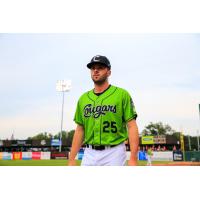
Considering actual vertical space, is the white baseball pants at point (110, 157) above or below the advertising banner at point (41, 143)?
below

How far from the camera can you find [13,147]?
29.8m

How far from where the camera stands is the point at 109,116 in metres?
2.11

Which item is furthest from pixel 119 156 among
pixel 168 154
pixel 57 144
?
pixel 57 144

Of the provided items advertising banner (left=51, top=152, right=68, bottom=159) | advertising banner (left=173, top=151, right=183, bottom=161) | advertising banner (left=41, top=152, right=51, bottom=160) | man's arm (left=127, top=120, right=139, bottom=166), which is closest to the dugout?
advertising banner (left=173, top=151, right=183, bottom=161)

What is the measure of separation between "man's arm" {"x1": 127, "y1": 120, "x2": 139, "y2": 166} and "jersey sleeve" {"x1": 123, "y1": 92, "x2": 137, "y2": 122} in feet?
0.12

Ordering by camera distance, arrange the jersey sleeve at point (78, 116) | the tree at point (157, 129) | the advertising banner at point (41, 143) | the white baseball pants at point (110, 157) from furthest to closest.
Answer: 1. the tree at point (157, 129)
2. the advertising banner at point (41, 143)
3. the jersey sleeve at point (78, 116)
4. the white baseball pants at point (110, 157)

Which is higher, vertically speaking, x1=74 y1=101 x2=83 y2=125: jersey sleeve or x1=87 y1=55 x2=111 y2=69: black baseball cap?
x1=87 y1=55 x2=111 y2=69: black baseball cap

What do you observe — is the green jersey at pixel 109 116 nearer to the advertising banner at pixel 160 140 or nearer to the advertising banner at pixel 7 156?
the advertising banner at pixel 7 156

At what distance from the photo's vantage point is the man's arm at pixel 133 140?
202cm

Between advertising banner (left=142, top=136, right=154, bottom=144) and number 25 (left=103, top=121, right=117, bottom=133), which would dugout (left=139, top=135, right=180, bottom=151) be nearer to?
advertising banner (left=142, top=136, right=154, bottom=144)

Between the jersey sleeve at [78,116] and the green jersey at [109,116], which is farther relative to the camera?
the jersey sleeve at [78,116]

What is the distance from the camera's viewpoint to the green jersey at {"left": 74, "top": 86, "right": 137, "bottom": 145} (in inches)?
83.3

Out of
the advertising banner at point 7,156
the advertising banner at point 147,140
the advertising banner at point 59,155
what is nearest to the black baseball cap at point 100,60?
the advertising banner at point 59,155
